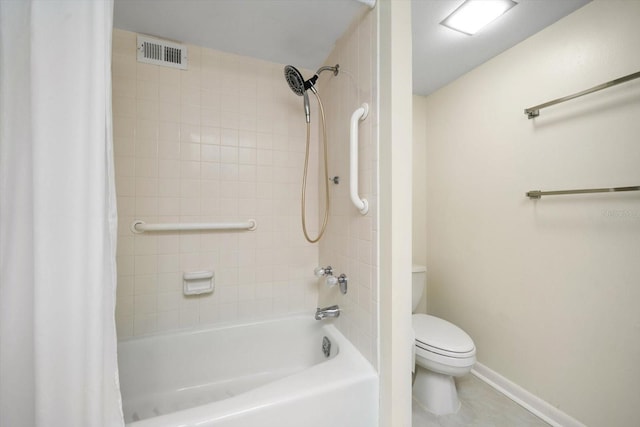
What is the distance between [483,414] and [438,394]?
0.27 metres

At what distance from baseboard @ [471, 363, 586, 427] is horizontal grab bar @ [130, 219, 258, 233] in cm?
187

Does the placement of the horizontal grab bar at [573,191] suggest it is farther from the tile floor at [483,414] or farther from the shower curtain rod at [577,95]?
the tile floor at [483,414]

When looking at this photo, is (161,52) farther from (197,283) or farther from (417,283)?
(417,283)

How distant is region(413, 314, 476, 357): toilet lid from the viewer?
134 centimetres

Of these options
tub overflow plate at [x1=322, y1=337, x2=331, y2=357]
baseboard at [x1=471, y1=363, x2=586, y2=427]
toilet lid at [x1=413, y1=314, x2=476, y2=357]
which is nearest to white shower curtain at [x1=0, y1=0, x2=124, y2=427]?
tub overflow plate at [x1=322, y1=337, x2=331, y2=357]

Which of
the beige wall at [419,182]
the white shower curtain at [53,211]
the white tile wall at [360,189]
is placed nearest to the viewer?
the white shower curtain at [53,211]

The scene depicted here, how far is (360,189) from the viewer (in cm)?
112

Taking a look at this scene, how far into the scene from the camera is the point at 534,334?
142cm

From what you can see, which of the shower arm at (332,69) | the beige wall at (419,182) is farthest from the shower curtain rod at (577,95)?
the shower arm at (332,69)

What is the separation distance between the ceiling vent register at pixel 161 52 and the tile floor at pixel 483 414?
244 centimetres

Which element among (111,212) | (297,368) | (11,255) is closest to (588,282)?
(297,368)

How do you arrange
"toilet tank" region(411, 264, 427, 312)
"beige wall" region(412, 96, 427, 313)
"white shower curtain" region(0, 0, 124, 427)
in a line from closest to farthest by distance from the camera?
"white shower curtain" region(0, 0, 124, 427) < "toilet tank" region(411, 264, 427, 312) < "beige wall" region(412, 96, 427, 313)

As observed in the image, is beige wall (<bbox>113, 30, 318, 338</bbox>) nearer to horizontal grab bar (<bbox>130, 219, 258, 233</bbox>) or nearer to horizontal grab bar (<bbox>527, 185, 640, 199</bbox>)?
horizontal grab bar (<bbox>130, 219, 258, 233</bbox>)

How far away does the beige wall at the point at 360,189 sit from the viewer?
1.02 metres
